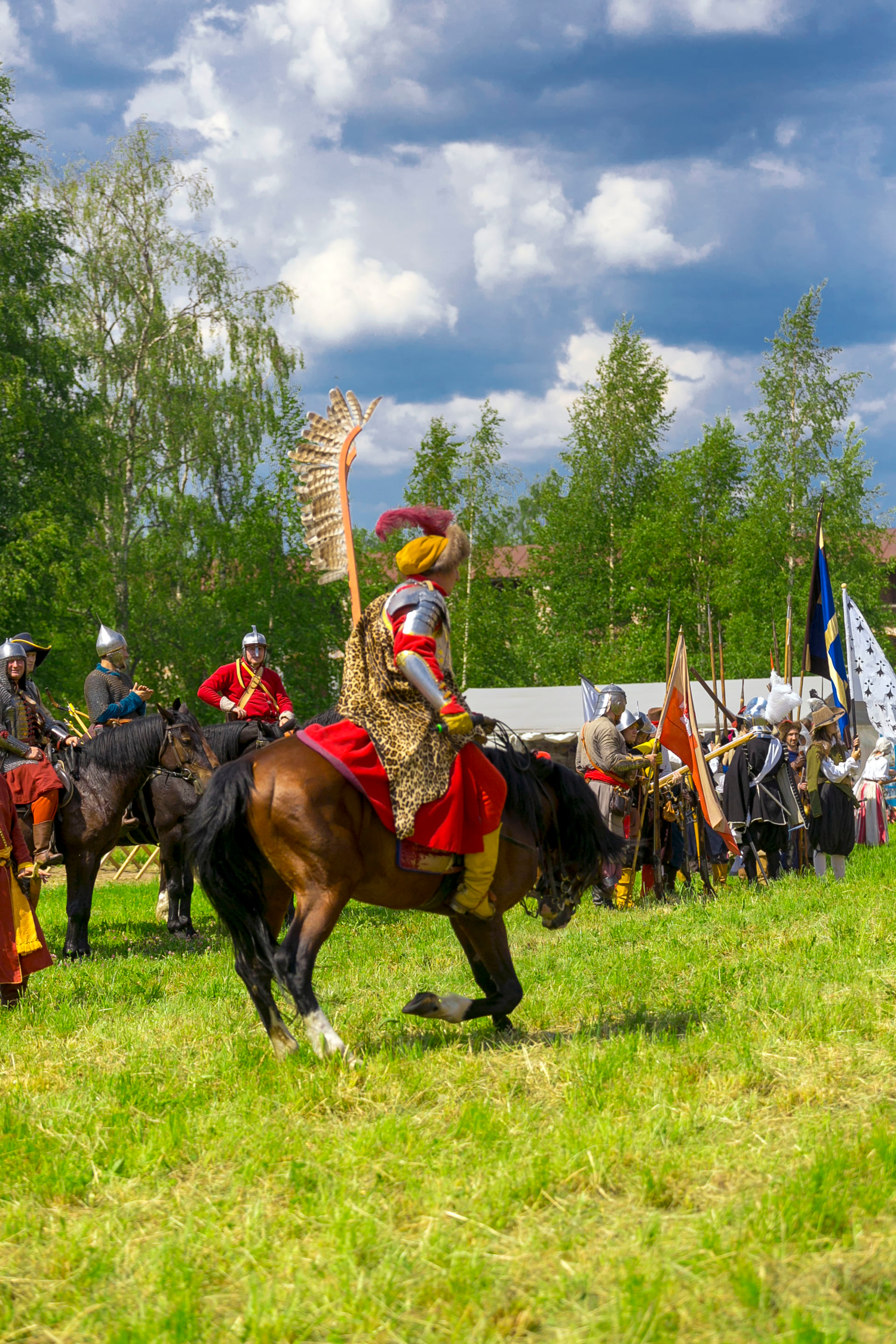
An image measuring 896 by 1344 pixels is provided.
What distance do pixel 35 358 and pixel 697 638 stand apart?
2033cm

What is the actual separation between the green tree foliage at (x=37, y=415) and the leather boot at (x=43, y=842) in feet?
50.0

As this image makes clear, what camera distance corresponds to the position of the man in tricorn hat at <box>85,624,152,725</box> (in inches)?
376

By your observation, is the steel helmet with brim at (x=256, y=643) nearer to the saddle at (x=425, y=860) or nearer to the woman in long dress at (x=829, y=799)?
the woman in long dress at (x=829, y=799)

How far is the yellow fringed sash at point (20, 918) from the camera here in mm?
6227

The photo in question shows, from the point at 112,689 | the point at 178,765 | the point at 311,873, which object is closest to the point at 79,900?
the point at 178,765

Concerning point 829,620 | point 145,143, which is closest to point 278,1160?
point 829,620

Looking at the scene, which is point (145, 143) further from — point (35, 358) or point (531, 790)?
point (531, 790)

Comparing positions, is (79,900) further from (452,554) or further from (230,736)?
(452,554)

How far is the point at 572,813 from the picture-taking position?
5375 millimetres

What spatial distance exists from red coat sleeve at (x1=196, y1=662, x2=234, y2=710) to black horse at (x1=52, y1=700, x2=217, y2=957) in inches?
72.3

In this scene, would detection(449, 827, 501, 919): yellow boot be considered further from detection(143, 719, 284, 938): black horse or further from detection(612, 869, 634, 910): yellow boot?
detection(612, 869, 634, 910): yellow boot

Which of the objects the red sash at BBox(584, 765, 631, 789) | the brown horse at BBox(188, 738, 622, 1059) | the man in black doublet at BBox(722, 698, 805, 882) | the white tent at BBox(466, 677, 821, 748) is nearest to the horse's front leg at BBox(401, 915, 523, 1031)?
the brown horse at BBox(188, 738, 622, 1059)

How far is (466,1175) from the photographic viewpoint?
11.0 feet

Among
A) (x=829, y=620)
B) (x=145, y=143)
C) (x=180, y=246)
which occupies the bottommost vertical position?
(x=829, y=620)
